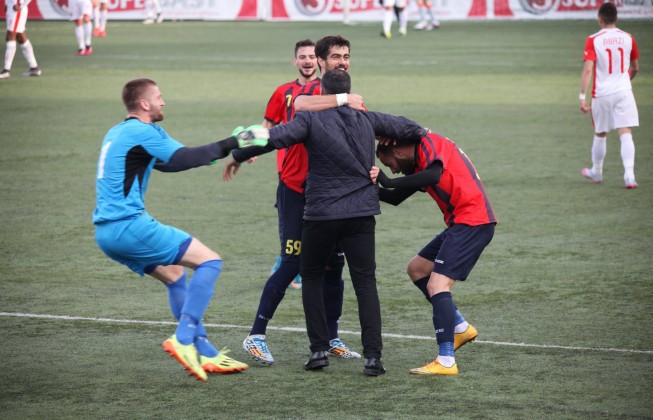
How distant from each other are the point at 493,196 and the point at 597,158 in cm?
170

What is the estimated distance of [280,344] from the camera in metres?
7.38

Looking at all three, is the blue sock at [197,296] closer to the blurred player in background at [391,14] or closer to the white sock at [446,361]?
the white sock at [446,361]

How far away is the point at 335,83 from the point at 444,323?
1.66 metres

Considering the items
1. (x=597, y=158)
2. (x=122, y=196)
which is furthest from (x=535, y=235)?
(x=122, y=196)

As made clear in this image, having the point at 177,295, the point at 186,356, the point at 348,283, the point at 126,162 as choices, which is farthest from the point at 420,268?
the point at 348,283

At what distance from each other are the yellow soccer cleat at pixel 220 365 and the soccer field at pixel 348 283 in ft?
0.22

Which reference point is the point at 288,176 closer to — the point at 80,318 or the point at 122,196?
the point at 122,196

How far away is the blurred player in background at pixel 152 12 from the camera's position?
148 feet

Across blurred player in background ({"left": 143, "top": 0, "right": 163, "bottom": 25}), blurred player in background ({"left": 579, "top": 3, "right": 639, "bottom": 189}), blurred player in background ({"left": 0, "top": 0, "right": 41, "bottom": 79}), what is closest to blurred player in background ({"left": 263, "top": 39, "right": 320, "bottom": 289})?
blurred player in background ({"left": 579, "top": 3, "right": 639, "bottom": 189})

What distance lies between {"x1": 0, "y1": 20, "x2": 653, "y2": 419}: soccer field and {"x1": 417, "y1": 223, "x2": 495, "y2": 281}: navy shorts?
0.64 metres

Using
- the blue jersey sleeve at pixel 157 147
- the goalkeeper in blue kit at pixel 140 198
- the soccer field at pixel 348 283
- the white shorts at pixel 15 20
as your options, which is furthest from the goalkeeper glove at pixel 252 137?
the white shorts at pixel 15 20

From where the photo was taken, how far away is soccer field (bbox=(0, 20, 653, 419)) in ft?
20.4

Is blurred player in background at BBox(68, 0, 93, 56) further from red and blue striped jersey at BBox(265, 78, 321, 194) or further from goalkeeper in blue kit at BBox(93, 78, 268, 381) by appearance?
goalkeeper in blue kit at BBox(93, 78, 268, 381)

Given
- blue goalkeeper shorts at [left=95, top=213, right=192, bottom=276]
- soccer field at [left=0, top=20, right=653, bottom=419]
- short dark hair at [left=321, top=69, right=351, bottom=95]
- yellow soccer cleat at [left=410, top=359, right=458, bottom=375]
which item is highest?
short dark hair at [left=321, top=69, right=351, bottom=95]
